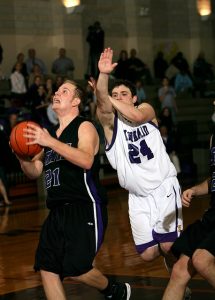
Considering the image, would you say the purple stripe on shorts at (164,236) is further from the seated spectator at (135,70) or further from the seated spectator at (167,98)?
the seated spectator at (135,70)

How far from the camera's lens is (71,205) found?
248 inches

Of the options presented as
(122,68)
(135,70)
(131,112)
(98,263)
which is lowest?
(98,263)

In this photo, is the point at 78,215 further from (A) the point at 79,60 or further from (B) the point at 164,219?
(A) the point at 79,60

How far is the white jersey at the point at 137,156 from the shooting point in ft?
23.1

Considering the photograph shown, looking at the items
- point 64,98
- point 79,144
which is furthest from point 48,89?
point 79,144

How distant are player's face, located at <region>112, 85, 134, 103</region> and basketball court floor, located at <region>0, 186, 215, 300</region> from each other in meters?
1.72

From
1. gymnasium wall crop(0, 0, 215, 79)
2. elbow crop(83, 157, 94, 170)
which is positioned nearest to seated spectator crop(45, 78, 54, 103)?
gymnasium wall crop(0, 0, 215, 79)

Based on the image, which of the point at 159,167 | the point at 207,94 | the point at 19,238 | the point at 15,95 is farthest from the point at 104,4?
the point at 159,167

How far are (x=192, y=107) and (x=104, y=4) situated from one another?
5.32m

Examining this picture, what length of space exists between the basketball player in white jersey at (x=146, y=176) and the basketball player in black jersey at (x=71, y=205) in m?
0.62

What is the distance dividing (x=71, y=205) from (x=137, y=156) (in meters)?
0.98

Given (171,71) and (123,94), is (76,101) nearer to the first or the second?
(123,94)

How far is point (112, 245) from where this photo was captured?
1061 centimetres

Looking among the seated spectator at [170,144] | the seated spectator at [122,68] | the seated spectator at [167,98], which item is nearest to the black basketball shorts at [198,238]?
the seated spectator at [170,144]
